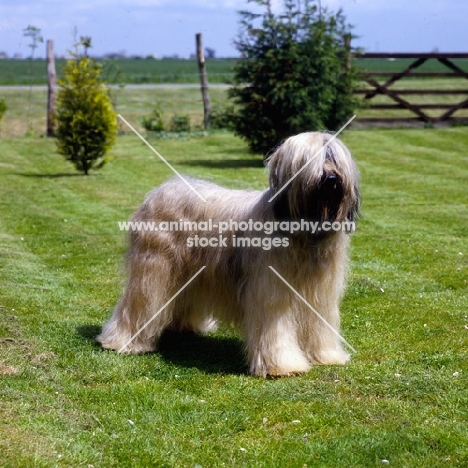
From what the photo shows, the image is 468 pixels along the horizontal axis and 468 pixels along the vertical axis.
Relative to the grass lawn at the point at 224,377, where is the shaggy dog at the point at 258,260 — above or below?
above

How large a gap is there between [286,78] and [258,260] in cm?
1270

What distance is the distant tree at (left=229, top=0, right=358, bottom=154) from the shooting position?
18438 millimetres

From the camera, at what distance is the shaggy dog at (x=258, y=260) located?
6062 millimetres

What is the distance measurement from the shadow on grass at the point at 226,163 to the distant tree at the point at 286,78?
408 millimetres

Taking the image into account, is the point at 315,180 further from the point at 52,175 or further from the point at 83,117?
the point at 52,175

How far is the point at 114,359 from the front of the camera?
22.6ft

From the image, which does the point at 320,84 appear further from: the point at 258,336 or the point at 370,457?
the point at 370,457

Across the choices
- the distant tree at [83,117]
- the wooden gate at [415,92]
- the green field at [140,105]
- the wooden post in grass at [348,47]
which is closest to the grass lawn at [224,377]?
the distant tree at [83,117]

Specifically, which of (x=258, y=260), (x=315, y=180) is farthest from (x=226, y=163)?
Answer: (x=315, y=180)

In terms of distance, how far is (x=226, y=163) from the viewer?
19.5 meters

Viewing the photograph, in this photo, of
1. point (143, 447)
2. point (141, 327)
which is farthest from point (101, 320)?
point (143, 447)

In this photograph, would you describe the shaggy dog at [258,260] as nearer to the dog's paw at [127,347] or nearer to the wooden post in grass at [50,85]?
the dog's paw at [127,347]

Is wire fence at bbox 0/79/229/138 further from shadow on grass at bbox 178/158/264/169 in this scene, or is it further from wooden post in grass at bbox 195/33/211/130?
shadow on grass at bbox 178/158/264/169

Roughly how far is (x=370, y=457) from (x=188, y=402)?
5.03ft
